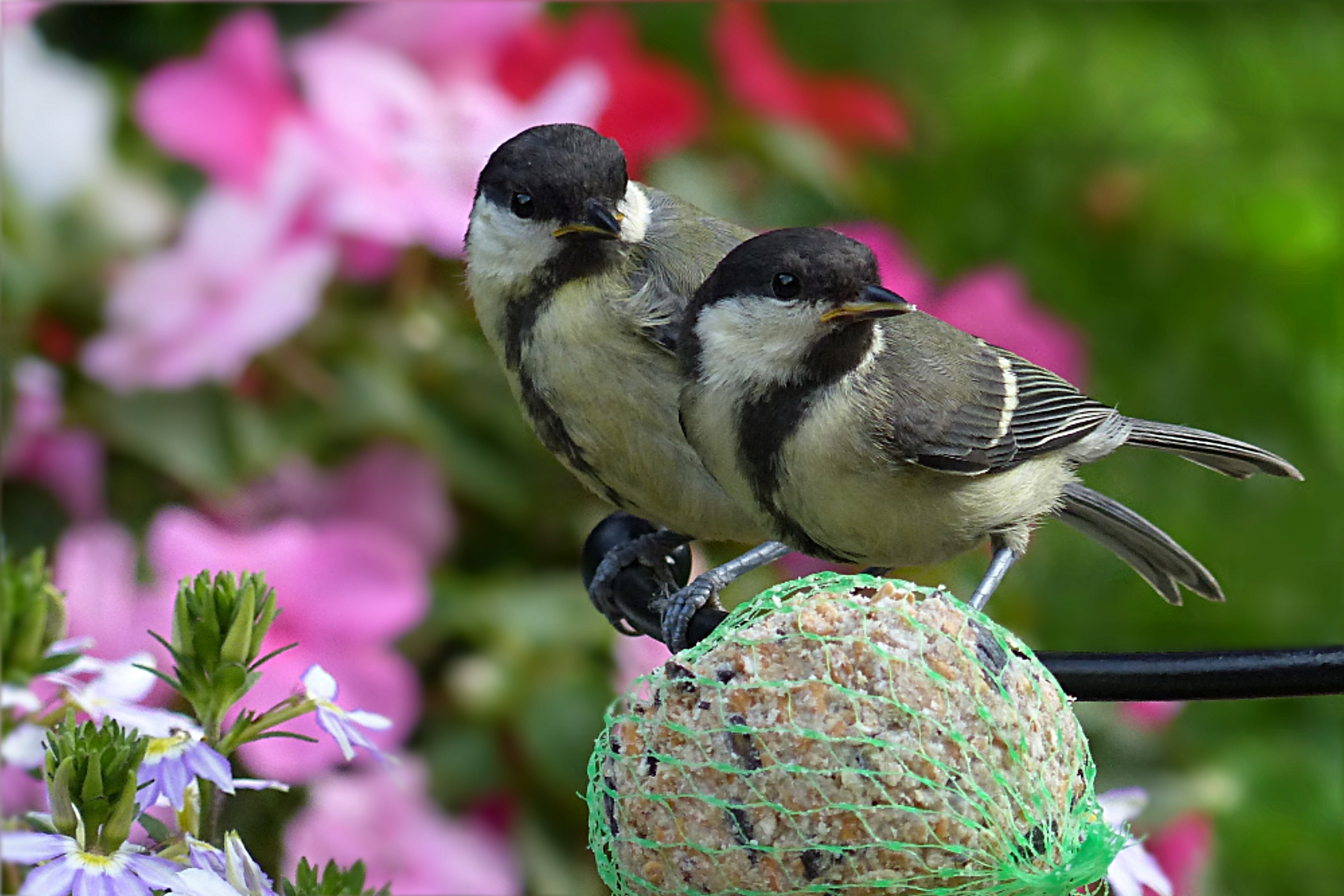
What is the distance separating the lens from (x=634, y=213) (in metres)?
0.72

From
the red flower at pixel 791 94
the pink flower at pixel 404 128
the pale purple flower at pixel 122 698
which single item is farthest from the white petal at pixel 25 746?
the red flower at pixel 791 94

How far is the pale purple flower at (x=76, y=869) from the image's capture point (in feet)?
1.38

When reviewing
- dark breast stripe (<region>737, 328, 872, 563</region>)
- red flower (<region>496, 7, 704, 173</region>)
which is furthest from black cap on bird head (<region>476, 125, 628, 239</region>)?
red flower (<region>496, 7, 704, 173</region>)

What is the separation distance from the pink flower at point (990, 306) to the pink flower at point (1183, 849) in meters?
0.34

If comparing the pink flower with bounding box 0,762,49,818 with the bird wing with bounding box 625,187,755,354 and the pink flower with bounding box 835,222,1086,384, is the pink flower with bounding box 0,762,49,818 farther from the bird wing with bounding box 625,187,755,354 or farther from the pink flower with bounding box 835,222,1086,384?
the pink flower with bounding box 835,222,1086,384

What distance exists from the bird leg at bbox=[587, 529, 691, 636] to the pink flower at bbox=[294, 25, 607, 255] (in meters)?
0.38

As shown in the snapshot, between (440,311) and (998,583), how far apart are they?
2.32 feet

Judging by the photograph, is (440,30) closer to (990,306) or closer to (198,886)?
(990,306)

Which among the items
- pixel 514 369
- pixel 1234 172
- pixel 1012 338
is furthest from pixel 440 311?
pixel 1234 172

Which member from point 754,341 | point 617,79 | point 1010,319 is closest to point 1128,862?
point 754,341

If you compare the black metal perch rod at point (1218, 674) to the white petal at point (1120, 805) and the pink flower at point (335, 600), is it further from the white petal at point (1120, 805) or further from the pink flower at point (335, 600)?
the pink flower at point (335, 600)

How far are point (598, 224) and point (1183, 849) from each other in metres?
0.73

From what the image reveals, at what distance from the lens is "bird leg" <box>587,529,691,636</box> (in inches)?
31.0

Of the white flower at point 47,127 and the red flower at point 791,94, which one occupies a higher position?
the red flower at point 791,94
